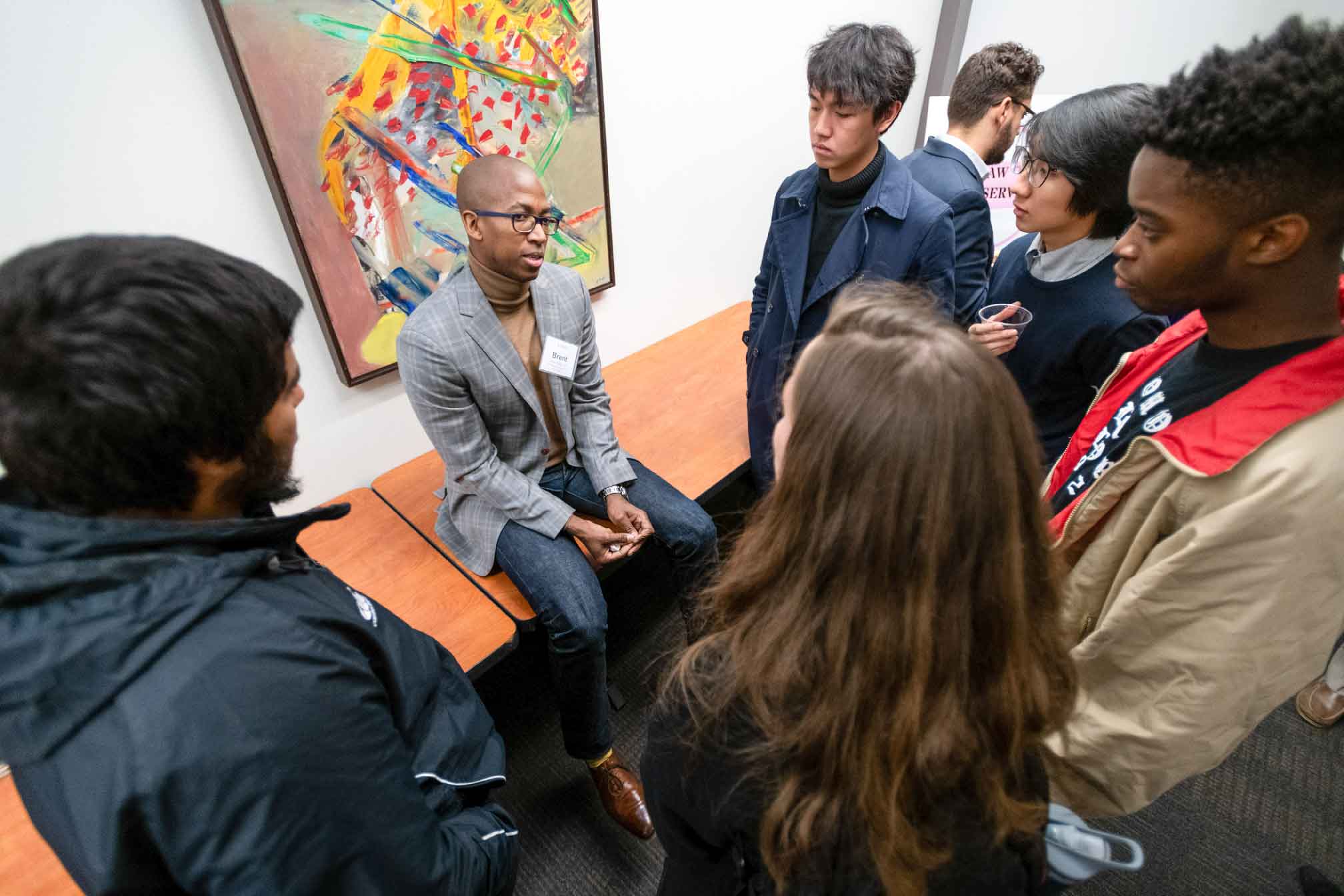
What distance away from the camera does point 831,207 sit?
1913 mm

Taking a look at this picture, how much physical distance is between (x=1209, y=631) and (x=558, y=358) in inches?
58.2

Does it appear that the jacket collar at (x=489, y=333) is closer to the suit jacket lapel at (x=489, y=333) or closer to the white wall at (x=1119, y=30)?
the suit jacket lapel at (x=489, y=333)

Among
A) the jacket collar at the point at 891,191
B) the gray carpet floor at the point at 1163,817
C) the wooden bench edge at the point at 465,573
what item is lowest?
the gray carpet floor at the point at 1163,817

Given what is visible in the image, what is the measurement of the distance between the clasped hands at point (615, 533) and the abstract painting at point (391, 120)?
2.90 ft

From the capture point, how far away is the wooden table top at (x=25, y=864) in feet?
3.45

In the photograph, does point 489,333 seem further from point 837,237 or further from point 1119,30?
point 1119,30

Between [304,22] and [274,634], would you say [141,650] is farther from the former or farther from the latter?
[304,22]

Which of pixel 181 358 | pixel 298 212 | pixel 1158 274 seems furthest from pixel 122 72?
pixel 1158 274

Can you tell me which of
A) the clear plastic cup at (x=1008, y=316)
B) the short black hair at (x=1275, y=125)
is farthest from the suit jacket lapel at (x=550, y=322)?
the short black hair at (x=1275, y=125)

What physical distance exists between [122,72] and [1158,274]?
2076mm

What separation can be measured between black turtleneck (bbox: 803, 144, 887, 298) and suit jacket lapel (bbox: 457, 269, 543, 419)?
0.97 meters

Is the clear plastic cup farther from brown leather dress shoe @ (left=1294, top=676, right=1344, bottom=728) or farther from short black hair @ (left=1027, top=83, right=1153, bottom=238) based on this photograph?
brown leather dress shoe @ (left=1294, top=676, right=1344, bottom=728)

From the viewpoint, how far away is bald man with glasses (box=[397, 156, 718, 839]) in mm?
1501

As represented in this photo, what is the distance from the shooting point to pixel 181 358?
587 mm
